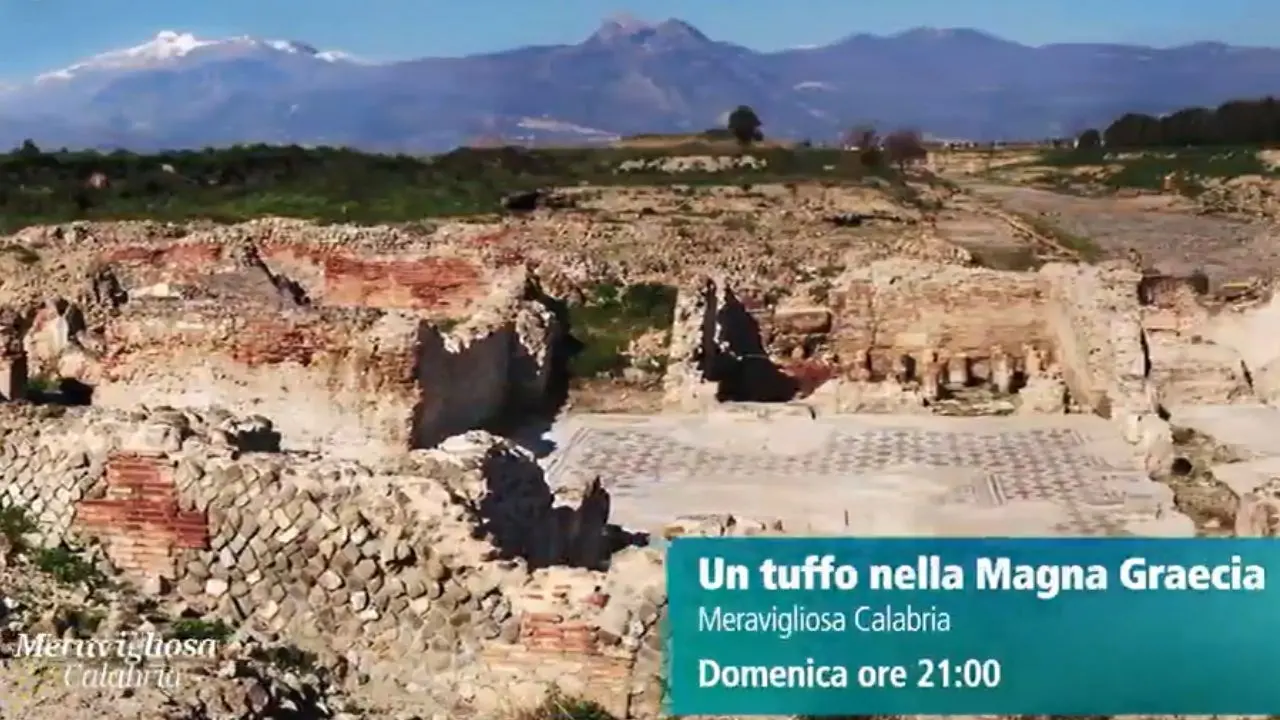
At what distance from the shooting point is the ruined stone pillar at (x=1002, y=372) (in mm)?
17062

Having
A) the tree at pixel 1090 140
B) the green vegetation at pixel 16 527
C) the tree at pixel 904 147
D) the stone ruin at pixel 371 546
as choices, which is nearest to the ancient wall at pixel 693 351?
the stone ruin at pixel 371 546

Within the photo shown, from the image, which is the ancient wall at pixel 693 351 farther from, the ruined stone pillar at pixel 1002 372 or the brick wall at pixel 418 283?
the ruined stone pillar at pixel 1002 372

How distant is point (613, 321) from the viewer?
20.1m

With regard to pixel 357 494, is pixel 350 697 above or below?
below

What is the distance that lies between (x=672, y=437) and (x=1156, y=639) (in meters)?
8.30

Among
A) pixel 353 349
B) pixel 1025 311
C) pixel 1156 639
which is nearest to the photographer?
pixel 1156 639

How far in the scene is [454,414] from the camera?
45.6 ft

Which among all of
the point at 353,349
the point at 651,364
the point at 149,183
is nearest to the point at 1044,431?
the point at 651,364

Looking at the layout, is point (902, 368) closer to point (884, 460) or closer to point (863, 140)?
point (884, 460)

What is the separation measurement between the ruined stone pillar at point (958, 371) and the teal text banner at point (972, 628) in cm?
1041

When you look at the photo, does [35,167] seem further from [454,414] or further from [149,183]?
[454,414]

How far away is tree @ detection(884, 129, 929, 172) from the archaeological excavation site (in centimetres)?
4268

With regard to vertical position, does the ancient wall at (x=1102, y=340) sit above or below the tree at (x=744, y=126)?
below

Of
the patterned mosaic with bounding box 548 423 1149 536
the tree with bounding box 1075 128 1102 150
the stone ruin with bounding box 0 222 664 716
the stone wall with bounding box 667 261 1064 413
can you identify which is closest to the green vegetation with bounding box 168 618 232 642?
the stone ruin with bounding box 0 222 664 716
